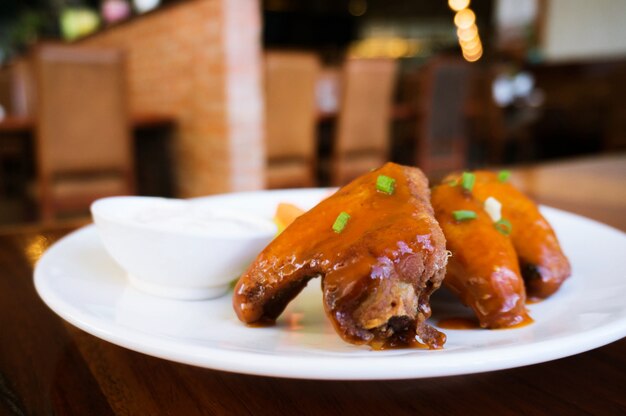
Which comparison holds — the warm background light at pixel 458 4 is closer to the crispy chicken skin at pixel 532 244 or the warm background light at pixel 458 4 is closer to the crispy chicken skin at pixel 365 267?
the crispy chicken skin at pixel 532 244

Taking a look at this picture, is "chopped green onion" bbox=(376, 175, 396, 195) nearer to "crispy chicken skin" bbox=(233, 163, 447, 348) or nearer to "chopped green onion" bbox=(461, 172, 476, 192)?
"crispy chicken skin" bbox=(233, 163, 447, 348)

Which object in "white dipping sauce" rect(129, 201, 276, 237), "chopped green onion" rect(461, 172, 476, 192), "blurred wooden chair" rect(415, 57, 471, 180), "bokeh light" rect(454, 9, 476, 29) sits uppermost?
"bokeh light" rect(454, 9, 476, 29)

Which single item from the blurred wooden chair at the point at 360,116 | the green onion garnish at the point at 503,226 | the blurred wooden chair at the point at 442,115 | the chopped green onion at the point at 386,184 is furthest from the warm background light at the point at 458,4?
the chopped green onion at the point at 386,184

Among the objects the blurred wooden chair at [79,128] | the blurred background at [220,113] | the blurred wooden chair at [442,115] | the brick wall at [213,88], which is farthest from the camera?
the blurred wooden chair at [442,115]

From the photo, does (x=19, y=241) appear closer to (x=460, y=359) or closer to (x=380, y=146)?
(x=460, y=359)

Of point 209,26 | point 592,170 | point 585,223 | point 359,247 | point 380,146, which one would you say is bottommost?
point 380,146

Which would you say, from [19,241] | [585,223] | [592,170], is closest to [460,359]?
[585,223]

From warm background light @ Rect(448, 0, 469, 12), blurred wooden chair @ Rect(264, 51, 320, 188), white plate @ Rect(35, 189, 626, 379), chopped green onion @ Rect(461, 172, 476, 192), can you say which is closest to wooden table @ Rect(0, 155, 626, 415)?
white plate @ Rect(35, 189, 626, 379)
